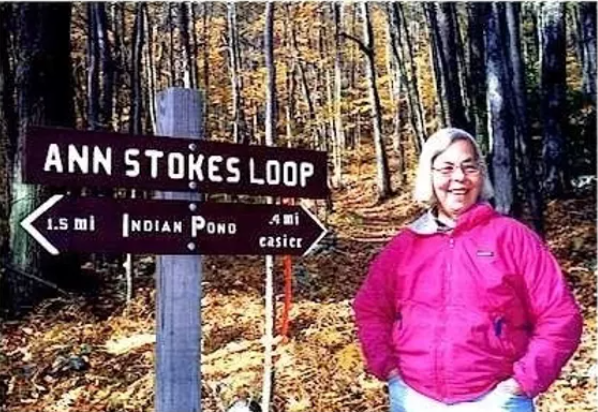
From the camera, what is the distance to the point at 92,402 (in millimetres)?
4141

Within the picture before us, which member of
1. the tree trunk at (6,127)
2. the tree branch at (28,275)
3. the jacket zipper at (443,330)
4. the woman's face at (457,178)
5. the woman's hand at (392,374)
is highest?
the tree trunk at (6,127)

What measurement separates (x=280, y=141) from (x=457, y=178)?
2038 mm

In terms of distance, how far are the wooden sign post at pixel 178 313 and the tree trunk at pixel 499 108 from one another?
2580 millimetres

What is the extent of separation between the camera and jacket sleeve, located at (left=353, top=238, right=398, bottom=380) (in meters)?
2.49

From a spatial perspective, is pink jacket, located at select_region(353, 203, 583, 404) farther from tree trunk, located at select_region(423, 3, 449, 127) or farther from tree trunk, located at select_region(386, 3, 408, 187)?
tree trunk, located at select_region(423, 3, 449, 127)

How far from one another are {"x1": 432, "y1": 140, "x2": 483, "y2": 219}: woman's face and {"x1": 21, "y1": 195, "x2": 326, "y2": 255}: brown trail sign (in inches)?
19.7

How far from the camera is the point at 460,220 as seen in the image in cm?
241

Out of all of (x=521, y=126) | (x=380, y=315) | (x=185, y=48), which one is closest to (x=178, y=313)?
(x=380, y=315)

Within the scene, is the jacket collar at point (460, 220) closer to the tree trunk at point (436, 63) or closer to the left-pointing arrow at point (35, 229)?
the left-pointing arrow at point (35, 229)

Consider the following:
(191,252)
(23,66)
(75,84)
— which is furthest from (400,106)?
(191,252)

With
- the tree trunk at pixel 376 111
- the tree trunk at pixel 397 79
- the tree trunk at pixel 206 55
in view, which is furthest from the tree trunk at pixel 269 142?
the tree trunk at pixel 397 79

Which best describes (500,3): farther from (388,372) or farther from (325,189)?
(388,372)

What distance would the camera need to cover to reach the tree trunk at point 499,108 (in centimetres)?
479

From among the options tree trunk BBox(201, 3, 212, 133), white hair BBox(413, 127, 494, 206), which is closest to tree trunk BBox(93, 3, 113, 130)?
tree trunk BBox(201, 3, 212, 133)
